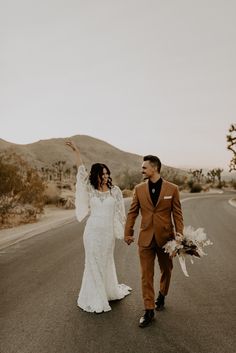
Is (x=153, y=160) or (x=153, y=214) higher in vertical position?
(x=153, y=160)

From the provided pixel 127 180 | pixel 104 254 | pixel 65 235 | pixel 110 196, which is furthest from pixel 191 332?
pixel 127 180

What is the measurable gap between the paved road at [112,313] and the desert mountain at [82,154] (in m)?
102

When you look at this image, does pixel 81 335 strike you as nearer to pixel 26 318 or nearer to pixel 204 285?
pixel 26 318

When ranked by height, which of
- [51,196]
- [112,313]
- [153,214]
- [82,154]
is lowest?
[51,196]

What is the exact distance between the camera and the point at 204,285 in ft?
24.4

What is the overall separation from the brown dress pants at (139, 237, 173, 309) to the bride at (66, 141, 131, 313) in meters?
0.74

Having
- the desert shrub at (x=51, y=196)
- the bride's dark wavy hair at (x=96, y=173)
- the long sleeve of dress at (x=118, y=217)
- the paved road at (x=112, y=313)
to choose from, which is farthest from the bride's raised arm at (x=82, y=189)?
the desert shrub at (x=51, y=196)

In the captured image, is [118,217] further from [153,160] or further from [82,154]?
[82,154]

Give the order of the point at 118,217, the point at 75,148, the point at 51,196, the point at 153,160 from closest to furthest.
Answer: the point at 153,160 < the point at 75,148 < the point at 118,217 < the point at 51,196

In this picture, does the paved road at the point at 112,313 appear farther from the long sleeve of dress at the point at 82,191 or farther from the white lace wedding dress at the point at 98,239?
the long sleeve of dress at the point at 82,191

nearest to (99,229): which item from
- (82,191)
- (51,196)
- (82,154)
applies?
(82,191)

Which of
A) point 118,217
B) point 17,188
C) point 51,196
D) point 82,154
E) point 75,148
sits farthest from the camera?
point 82,154

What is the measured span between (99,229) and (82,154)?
446 ft

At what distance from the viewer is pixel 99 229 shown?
6.36m
